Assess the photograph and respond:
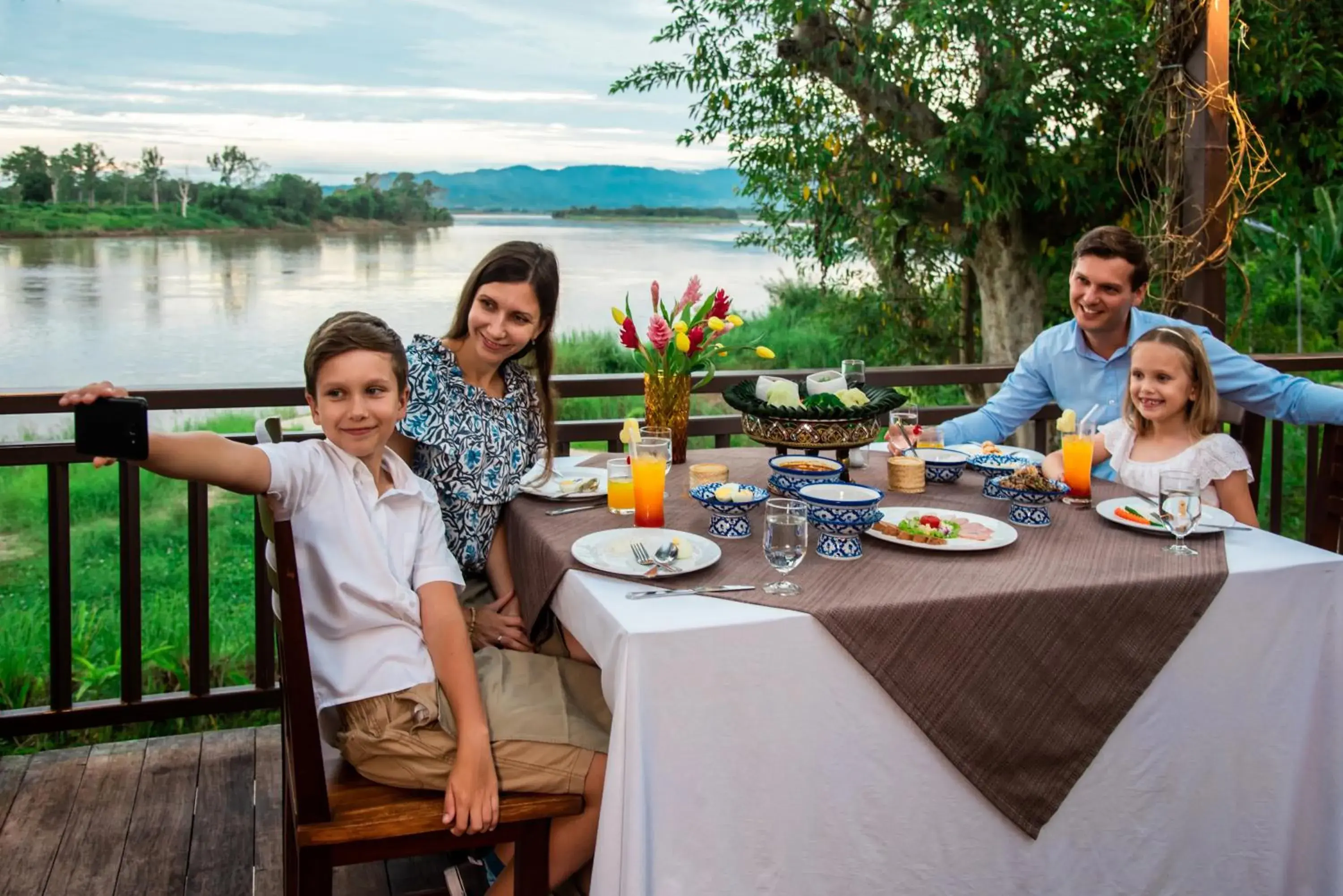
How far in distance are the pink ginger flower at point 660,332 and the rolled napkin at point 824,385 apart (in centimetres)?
30

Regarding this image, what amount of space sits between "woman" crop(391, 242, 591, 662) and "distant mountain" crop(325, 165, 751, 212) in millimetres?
4646

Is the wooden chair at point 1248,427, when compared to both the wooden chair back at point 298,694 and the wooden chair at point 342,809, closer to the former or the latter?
the wooden chair at point 342,809

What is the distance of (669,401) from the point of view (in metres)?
2.33

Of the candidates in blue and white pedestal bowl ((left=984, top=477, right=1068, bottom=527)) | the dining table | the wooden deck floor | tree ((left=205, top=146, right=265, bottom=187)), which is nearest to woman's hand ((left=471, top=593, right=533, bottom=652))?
the dining table

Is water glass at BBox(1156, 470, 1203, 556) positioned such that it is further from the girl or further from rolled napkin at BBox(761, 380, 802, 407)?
rolled napkin at BBox(761, 380, 802, 407)

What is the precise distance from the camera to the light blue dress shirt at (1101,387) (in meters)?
2.52

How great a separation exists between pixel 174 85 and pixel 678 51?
2955 millimetres

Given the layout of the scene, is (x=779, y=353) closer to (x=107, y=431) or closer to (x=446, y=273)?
(x=446, y=273)

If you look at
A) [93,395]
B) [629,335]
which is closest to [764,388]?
[629,335]

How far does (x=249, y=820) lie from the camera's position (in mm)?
2395

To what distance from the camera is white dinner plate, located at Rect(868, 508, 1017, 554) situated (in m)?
1.69

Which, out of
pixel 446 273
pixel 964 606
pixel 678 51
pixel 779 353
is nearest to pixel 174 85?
pixel 446 273

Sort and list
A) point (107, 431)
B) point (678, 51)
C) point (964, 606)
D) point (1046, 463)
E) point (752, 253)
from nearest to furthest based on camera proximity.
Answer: point (107, 431) < point (964, 606) < point (1046, 463) < point (678, 51) < point (752, 253)

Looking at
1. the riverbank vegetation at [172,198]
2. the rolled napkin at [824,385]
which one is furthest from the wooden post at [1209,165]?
the riverbank vegetation at [172,198]
